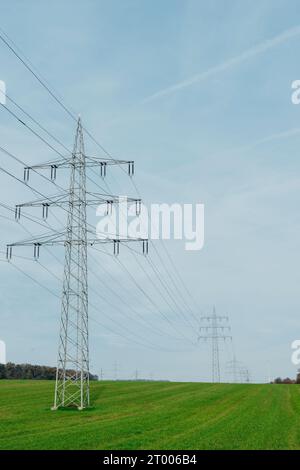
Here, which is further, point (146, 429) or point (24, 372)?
point (24, 372)

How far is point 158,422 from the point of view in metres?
33.0

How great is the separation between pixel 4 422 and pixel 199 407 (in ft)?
63.5

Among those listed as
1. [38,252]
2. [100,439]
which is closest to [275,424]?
[100,439]

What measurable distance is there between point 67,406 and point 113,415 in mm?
6206

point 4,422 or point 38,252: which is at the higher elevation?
point 38,252

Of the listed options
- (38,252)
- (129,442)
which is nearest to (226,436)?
(129,442)

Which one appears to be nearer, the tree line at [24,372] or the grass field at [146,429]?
the grass field at [146,429]

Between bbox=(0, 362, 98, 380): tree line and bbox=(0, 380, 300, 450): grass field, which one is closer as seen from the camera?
bbox=(0, 380, 300, 450): grass field
